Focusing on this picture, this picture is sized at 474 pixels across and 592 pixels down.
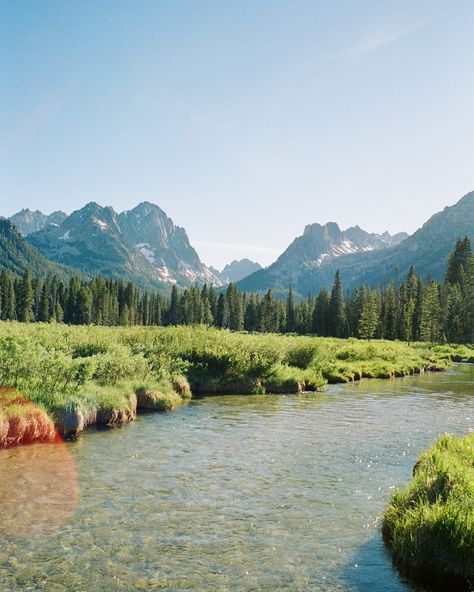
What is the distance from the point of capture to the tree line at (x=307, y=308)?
114 meters

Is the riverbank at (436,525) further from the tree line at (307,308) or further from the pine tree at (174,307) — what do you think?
the pine tree at (174,307)

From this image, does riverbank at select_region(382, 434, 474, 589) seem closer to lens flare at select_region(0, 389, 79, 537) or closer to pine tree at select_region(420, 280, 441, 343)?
lens flare at select_region(0, 389, 79, 537)

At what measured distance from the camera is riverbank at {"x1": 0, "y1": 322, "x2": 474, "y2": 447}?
74.8ft

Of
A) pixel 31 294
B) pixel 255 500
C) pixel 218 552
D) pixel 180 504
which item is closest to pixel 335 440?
pixel 255 500

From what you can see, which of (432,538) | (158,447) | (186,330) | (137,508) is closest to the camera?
(432,538)

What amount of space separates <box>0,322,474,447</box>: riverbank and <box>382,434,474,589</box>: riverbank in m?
14.6

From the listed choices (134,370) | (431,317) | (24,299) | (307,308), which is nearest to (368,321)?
(431,317)

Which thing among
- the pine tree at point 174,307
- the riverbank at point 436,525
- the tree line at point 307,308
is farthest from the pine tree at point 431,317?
the riverbank at point 436,525

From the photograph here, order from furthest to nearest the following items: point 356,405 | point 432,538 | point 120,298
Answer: point 120,298, point 356,405, point 432,538

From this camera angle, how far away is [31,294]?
151m

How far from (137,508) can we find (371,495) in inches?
274

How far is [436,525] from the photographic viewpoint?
10484 millimetres

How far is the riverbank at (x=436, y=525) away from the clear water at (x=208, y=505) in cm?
53

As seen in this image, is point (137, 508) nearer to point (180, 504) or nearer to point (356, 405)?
point (180, 504)
